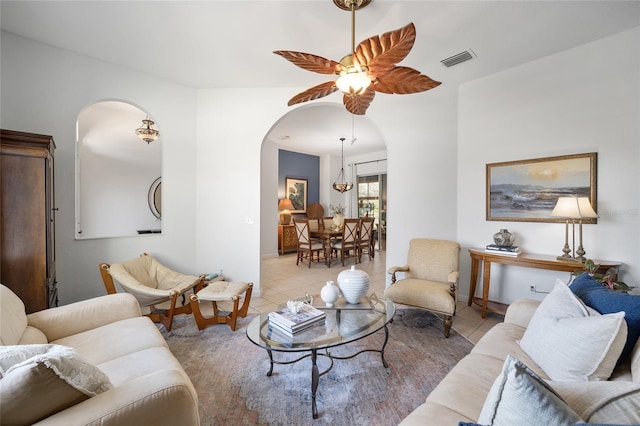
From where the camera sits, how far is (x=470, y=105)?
3.52 metres

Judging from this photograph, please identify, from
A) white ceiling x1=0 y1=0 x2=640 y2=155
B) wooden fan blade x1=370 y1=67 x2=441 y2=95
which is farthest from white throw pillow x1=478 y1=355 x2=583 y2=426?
white ceiling x1=0 y1=0 x2=640 y2=155

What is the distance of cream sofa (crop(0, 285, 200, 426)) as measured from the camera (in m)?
0.88

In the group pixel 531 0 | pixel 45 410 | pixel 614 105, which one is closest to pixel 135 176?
pixel 45 410

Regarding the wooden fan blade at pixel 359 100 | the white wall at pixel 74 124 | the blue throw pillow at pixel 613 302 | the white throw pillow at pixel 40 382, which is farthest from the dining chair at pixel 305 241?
the white throw pillow at pixel 40 382

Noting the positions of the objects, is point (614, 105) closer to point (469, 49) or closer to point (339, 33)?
point (469, 49)

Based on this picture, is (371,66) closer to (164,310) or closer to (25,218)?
(25,218)

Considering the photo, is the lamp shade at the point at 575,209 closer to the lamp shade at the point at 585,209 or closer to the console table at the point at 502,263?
the lamp shade at the point at 585,209

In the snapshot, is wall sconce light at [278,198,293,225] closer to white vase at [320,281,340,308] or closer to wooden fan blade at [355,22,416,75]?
white vase at [320,281,340,308]

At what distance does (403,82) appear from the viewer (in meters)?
2.02

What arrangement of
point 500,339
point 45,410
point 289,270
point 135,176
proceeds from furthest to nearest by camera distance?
point 289,270
point 135,176
point 500,339
point 45,410

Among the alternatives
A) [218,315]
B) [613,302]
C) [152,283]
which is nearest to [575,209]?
[613,302]

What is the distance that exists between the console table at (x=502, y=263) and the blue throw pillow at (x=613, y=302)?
1174mm

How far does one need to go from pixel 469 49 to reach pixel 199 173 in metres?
3.60

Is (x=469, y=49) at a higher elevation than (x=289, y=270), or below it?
higher
